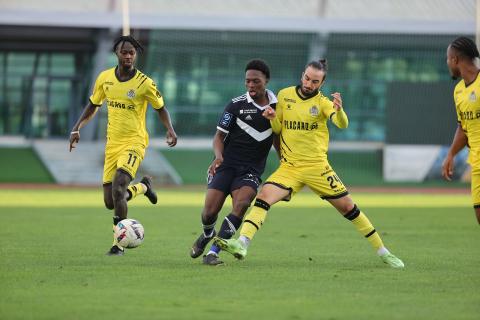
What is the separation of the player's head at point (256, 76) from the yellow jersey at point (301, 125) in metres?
0.35

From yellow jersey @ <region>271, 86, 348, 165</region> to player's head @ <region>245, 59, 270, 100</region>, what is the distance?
0.35 m

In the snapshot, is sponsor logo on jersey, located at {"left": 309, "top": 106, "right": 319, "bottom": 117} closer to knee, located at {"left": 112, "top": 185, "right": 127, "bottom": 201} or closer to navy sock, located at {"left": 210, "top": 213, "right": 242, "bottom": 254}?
navy sock, located at {"left": 210, "top": 213, "right": 242, "bottom": 254}

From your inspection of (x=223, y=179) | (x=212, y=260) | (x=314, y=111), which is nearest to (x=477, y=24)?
(x=314, y=111)

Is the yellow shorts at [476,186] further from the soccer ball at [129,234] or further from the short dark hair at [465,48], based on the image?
the soccer ball at [129,234]

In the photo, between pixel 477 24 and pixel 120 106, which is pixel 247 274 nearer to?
pixel 120 106

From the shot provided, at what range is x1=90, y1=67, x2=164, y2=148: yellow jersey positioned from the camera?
13.4 m

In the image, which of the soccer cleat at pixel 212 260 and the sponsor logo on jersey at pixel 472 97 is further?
the soccer cleat at pixel 212 260

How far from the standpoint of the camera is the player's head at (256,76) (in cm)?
1187

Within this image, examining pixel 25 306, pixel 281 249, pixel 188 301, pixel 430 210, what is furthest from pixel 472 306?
pixel 430 210

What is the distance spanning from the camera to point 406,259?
13273 mm

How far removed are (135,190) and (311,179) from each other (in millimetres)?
3081

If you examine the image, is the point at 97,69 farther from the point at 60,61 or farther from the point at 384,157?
the point at 384,157

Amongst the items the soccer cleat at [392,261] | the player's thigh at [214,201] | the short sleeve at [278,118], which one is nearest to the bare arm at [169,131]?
the player's thigh at [214,201]

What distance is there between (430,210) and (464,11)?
2656 cm
